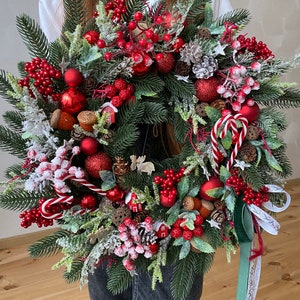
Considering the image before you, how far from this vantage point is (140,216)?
0.71m

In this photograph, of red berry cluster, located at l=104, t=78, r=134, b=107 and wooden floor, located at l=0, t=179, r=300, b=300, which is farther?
wooden floor, located at l=0, t=179, r=300, b=300

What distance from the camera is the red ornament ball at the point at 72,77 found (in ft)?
2.22

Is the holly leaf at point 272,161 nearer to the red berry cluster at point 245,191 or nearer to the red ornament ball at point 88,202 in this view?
the red berry cluster at point 245,191

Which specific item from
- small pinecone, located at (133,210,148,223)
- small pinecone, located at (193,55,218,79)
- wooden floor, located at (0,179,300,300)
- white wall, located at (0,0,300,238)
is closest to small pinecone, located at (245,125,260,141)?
small pinecone, located at (193,55,218,79)

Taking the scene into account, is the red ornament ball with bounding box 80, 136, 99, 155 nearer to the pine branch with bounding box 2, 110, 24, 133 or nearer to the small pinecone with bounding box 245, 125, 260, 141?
the pine branch with bounding box 2, 110, 24, 133

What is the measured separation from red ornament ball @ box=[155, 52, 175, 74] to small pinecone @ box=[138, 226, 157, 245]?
0.27m

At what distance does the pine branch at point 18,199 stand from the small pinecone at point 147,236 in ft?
Result: 0.59

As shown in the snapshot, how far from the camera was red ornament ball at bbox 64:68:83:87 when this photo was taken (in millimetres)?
676

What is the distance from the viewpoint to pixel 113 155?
2.31 ft

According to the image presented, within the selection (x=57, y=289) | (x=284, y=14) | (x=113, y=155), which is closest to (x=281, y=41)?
(x=284, y=14)

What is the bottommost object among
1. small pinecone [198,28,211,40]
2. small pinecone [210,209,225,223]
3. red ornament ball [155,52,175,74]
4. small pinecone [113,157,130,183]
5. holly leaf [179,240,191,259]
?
→ holly leaf [179,240,191,259]

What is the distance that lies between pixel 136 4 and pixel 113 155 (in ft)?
0.85

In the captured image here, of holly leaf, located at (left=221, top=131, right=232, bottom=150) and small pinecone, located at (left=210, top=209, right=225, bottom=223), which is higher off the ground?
holly leaf, located at (left=221, top=131, right=232, bottom=150)

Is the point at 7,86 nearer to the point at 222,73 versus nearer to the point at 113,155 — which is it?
the point at 113,155
